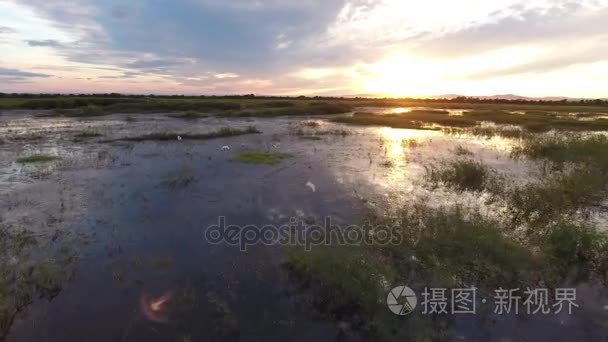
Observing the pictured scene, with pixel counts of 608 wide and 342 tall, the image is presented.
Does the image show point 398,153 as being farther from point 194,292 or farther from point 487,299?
point 194,292

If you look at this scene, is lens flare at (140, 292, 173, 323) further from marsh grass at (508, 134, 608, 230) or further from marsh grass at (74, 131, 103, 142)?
marsh grass at (74, 131, 103, 142)

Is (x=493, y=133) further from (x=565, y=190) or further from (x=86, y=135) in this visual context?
(x=86, y=135)

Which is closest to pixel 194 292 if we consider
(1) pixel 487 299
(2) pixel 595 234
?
(1) pixel 487 299

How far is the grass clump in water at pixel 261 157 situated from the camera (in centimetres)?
1852

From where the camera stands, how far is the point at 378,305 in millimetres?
6383

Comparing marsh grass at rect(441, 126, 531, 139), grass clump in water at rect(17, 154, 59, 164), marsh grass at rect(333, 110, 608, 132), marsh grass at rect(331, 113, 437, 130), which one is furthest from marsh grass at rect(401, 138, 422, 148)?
grass clump in water at rect(17, 154, 59, 164)

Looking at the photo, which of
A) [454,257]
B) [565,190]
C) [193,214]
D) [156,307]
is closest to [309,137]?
[193,214]

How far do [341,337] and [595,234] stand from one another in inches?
267

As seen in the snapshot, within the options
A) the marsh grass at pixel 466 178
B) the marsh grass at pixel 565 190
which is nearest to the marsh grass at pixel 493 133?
the marsh grass at pixel 565 190

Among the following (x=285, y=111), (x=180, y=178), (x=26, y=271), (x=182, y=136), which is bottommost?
(x=26, y=271)

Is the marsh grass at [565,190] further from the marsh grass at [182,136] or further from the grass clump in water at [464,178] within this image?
the marsh grass at [182,136]

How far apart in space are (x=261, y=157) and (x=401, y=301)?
13.7m

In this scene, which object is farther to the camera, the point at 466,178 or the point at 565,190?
the point at 466,178

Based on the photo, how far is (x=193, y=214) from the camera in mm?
11195
